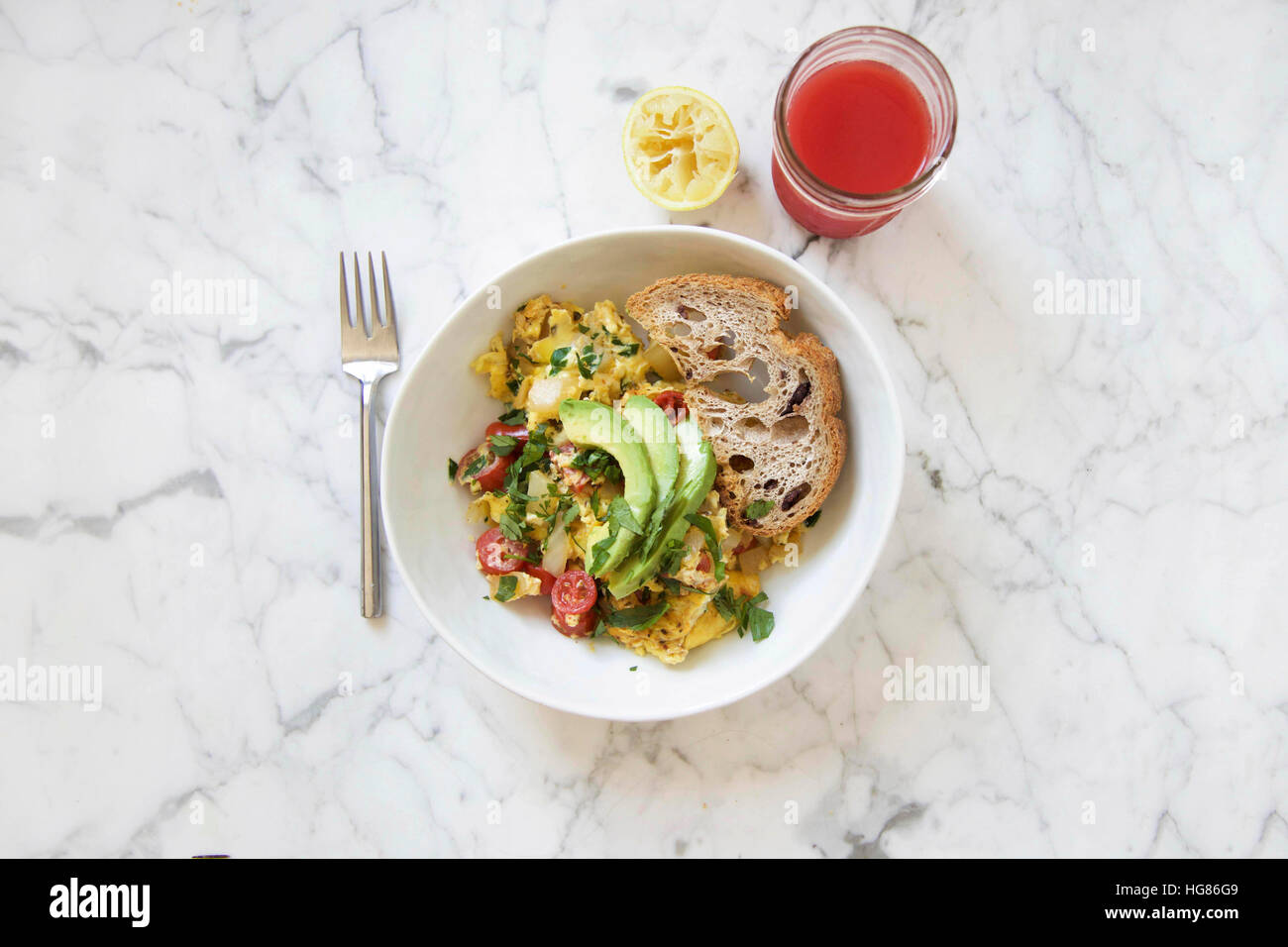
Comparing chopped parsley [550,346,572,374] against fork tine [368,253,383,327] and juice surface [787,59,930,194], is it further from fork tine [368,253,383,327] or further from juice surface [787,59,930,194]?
juice surface [787,59,930,194]

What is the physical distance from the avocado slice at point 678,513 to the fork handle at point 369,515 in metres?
0.62

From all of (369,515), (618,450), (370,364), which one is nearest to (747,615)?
(618,450)

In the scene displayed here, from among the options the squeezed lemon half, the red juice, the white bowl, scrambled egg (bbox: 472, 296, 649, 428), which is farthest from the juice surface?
scrambled egg (bbox: 472, 296, 649, 428)

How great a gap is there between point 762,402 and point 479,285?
72 cm

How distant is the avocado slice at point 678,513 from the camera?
172 cm

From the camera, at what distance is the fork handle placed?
6.68 feet

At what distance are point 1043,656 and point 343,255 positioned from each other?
75.2 inches

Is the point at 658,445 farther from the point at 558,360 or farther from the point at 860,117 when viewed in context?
the point at 860,117

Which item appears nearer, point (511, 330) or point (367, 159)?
point (511, 330)

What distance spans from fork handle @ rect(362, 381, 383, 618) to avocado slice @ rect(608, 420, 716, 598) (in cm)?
62

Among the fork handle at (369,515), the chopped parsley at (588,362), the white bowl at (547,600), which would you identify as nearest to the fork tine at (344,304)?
the fork handle at (369,515)

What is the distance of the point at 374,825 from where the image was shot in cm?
211

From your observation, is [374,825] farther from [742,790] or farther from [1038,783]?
[1038,783]
